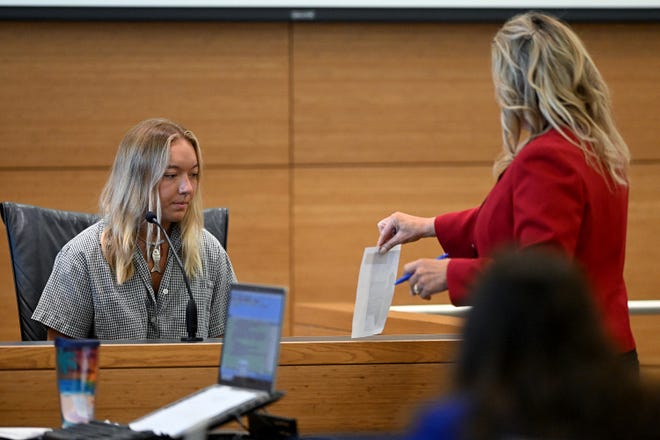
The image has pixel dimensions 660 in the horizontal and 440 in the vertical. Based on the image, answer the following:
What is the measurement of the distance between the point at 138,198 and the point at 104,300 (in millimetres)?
317

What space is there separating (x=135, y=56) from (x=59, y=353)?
3179mm

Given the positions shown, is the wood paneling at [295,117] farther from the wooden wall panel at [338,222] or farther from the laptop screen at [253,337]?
the laptop screen at [253,337]

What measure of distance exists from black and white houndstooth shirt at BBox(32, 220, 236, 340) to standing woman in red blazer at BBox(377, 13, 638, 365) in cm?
105

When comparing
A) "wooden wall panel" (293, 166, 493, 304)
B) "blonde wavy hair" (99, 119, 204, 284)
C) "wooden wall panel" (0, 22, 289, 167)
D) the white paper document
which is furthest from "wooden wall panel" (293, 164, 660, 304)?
A: the white paper document

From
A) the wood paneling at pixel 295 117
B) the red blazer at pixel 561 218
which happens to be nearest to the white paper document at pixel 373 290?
the red blazer at pixel 561 218

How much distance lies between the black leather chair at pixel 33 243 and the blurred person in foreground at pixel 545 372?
6.86 feet

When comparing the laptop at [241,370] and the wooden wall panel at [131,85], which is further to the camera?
the wooden wall panel at [131,85]

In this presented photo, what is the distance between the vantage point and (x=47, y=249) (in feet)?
10.1

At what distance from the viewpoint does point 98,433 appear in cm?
171

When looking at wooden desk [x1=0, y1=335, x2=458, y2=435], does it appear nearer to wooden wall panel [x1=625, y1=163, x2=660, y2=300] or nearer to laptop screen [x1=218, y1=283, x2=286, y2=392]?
laptop screen [x1=218, y1=283, x2=286, y2=392]

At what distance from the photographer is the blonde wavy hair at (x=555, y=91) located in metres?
1.95

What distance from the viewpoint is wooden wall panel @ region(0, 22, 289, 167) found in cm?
476

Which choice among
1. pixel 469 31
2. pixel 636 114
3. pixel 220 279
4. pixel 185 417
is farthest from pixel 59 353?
pixel 636 114

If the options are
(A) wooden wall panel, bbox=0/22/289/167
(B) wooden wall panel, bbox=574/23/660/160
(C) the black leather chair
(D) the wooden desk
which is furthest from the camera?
(B) wooden wall panel, bbox=574/23/660/160
